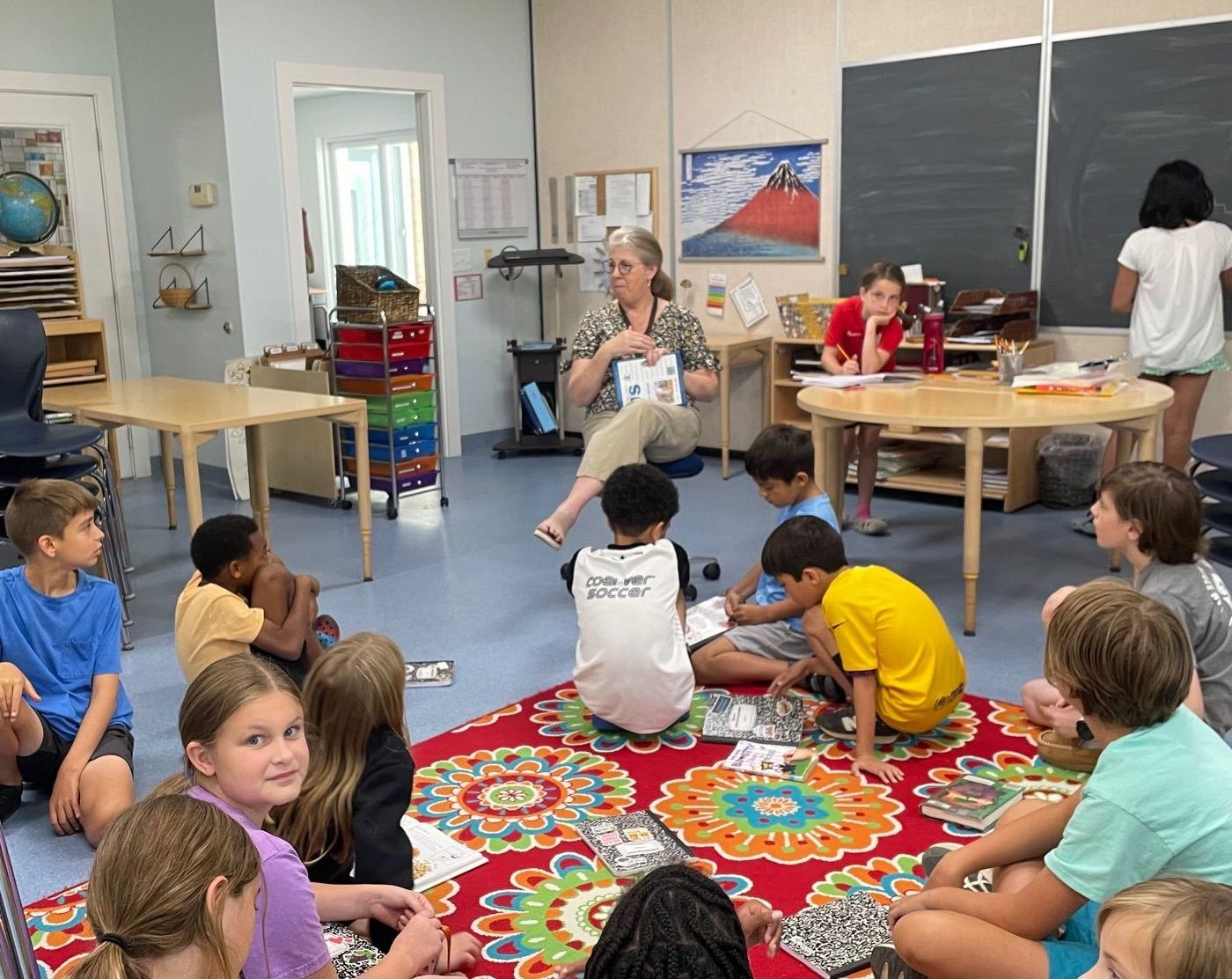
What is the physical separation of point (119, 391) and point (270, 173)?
1.89 m

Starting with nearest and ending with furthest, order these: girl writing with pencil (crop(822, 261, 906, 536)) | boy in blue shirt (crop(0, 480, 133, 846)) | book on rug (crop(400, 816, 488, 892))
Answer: book on rug (crop(400, 816, 488, 892)) < boy in blue shirt (crop(0, 480, 133, 846)) < girl writing with pencil (crop(822, 261, 906, 536))

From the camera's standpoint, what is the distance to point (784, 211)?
6.39 meters

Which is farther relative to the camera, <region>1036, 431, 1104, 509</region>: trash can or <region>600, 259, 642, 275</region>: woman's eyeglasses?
<region>1036, 431, 1104, 509</region>: trash can

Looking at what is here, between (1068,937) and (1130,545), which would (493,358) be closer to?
(1130,545)

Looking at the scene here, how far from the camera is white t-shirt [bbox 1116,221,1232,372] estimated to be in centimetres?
475

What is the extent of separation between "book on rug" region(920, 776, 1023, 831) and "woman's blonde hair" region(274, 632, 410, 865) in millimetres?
1269

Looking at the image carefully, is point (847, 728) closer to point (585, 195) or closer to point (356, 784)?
point (356, 784)

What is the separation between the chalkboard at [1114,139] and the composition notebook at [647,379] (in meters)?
2.17

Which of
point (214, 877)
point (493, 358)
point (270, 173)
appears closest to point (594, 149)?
point (493, 358)

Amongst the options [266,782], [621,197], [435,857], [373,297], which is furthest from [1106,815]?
[621,197]

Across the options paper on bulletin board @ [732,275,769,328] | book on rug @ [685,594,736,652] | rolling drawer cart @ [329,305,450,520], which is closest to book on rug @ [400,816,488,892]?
book on rug @ [685,594,736,652]

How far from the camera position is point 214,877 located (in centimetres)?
121

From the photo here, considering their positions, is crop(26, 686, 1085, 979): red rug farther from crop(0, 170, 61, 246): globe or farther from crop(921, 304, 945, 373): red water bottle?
crop(0, 170, 61, 246): globe

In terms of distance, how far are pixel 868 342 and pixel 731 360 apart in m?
1.56
